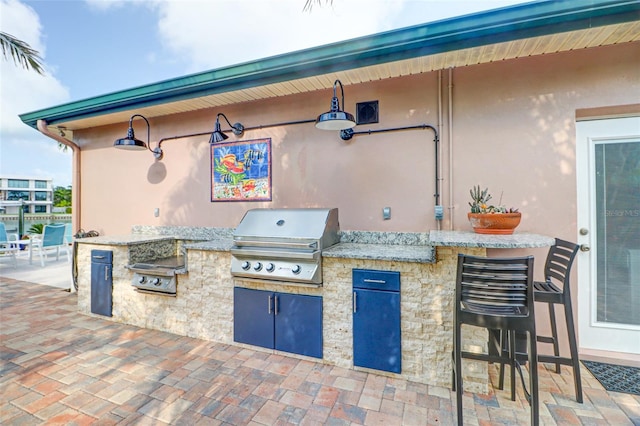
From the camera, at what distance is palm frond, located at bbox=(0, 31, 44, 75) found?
372 cm

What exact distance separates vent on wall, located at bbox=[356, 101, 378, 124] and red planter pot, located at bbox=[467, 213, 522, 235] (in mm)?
1435

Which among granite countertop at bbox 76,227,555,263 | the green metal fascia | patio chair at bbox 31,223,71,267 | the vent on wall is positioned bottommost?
patio chair at bbox 31,223,71,267

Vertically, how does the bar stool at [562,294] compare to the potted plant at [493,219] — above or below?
below

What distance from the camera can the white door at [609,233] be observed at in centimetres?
245

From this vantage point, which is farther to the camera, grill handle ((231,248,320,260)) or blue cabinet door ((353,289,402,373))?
grill handle ((231,248,320,260))

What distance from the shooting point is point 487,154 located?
2.65 meters

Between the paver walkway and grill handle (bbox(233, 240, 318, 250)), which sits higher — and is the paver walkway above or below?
below

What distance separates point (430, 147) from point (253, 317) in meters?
2.41

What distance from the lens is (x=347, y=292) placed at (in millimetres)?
2404

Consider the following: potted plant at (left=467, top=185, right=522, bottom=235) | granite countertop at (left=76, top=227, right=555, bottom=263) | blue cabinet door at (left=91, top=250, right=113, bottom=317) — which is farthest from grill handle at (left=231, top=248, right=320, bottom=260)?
blue cabinet door at (left=91, top=250, right=113, bottom=317)

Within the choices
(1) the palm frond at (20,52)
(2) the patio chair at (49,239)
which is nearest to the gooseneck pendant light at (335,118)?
(1) the palm frond at (20,52)

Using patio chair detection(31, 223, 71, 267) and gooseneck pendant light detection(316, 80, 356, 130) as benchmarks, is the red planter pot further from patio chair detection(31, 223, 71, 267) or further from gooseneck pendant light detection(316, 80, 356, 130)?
patio chair detection(31, 223, 71, 267)

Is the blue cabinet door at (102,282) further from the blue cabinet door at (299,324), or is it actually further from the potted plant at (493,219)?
the potted plant at (493,219)

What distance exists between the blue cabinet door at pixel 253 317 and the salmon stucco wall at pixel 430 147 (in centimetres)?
117
